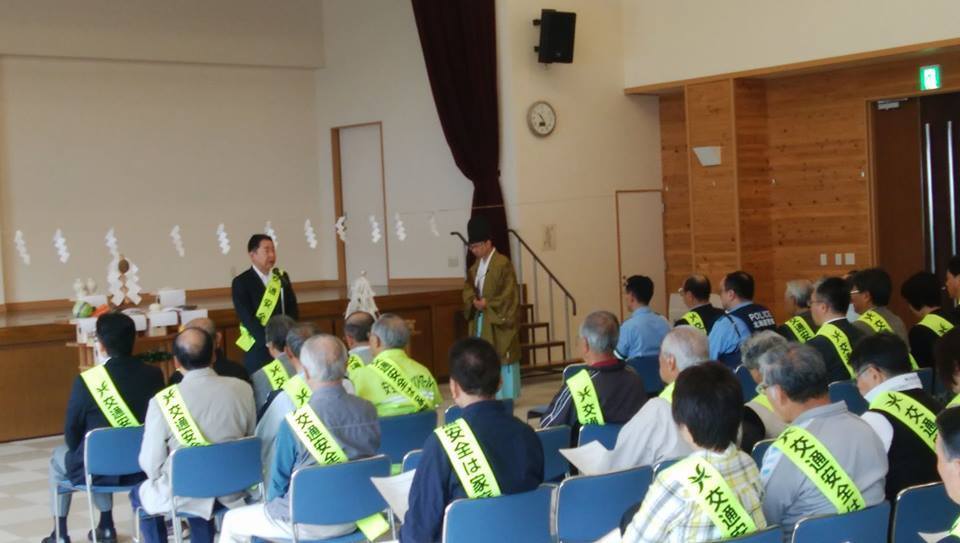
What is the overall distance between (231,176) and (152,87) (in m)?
1.24

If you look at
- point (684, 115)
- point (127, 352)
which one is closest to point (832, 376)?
point (127, 352)

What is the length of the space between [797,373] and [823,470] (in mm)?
334

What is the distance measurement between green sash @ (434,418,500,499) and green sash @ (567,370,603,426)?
1303 mm

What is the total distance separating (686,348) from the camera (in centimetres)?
416

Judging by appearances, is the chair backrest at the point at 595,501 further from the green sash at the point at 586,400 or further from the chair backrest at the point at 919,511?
the green sash at the point at 586,400

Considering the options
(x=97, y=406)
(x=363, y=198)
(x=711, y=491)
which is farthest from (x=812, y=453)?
(x=363, y=198)

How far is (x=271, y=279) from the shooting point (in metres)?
7.45

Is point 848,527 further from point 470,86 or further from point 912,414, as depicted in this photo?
point 470,86

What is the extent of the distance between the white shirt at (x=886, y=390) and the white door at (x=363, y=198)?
9.39m

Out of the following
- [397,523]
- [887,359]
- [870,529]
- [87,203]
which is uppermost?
[87,203]

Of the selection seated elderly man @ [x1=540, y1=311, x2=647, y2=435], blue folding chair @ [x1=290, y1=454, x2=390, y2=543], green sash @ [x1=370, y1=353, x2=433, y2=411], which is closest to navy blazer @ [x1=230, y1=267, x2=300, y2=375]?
green sash @ [x1=370, y1=353, x2=433, y2=411]

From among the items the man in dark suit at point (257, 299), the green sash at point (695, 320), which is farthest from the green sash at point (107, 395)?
the green sash at point (695, 320)

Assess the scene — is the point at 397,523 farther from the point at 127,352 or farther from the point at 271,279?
the point at 271,279

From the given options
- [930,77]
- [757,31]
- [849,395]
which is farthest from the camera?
[757,31]
